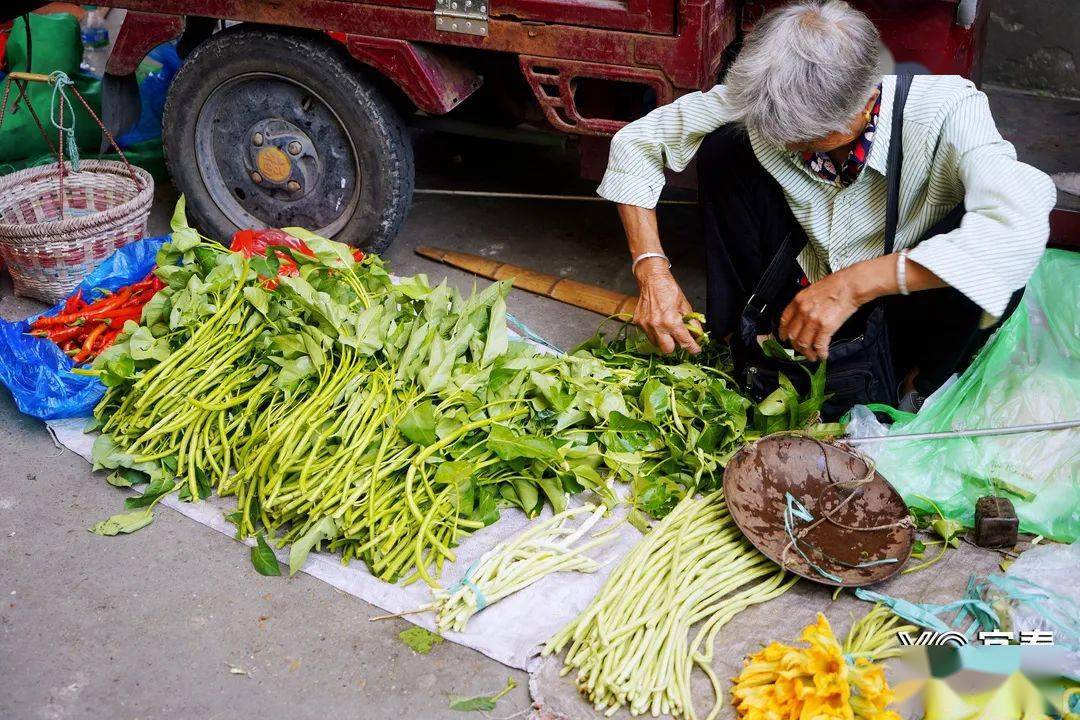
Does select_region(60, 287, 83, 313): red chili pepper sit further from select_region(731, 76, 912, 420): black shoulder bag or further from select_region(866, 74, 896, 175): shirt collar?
select_region(866, 74, 896, 175): shirt collar

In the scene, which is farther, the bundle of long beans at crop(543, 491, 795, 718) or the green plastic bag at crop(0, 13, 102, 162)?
the green plastic bag at crop(0, 13, 102, 162)

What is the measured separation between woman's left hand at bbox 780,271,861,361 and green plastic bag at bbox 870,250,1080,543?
16.3 inches

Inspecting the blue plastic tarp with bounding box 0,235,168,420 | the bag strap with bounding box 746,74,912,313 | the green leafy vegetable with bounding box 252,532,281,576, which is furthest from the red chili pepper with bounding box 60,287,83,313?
the bag strap with bounding box 746,74,912,313

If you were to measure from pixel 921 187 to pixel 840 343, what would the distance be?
0.46 metres

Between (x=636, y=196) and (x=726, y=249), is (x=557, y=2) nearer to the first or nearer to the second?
(x=636, y=196)

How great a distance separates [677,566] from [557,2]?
1943 millimetres

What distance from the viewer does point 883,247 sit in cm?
264

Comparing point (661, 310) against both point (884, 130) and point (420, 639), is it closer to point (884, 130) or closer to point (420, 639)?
point (884, 130)

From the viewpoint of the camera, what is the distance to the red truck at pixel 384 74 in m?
3.22

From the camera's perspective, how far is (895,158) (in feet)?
8.14

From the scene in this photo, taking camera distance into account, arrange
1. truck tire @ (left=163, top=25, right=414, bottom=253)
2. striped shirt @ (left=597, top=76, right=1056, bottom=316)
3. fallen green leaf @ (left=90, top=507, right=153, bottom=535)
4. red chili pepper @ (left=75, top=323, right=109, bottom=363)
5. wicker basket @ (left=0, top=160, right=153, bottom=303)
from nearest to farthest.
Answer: striped shirt @ (left=597, top=76, right=1056, bottom=316) < fallen green leaf @ (left=90, top=507, right=153, bottom=535) < red chili pepper @ (left=75, top=323, right=109, bottom=363) < wicker basket @ (left=0, top=160, right=153, bottom=303) < truck tire @ (left=163, top=25, right=414, bottom=253)

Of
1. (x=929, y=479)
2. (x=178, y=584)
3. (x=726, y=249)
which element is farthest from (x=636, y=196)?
(x=178, y=584)

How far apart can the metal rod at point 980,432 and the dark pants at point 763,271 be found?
0.22m

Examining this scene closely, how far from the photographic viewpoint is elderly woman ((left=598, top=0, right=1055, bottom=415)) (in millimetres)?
2260
